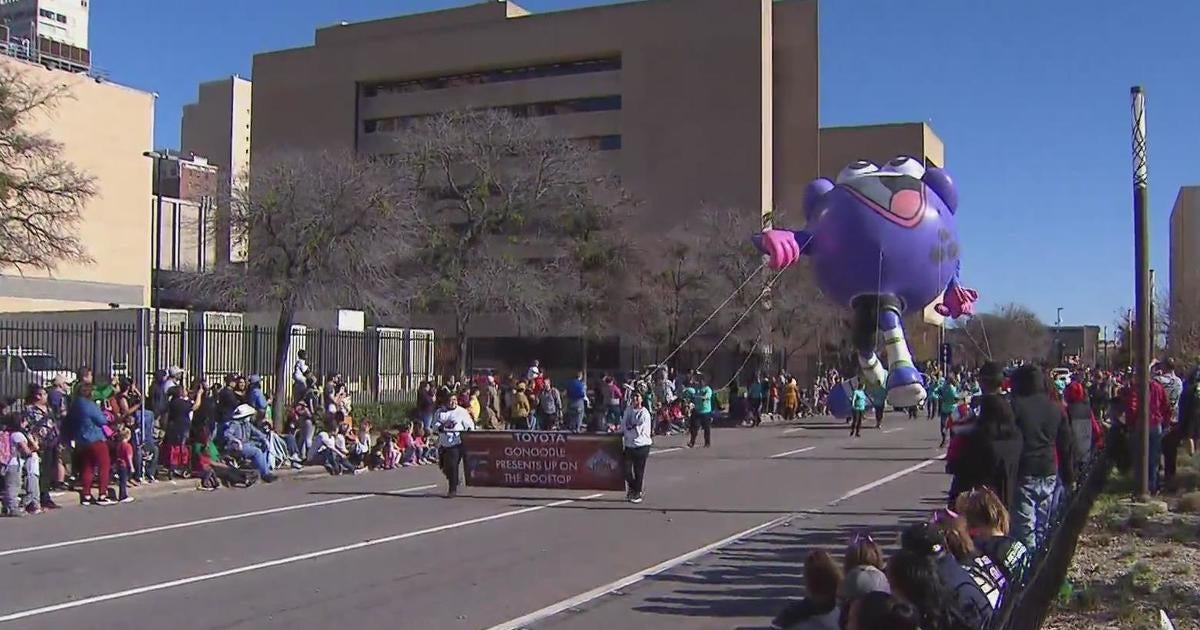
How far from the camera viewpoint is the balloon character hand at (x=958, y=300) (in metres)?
12.9

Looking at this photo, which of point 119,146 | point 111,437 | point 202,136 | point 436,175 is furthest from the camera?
point 202,136

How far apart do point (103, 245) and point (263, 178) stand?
69.3 ft

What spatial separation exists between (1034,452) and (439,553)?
5919 mm

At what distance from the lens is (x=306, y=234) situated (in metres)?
31.2

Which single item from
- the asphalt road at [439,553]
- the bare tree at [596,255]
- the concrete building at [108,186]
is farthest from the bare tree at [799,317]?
the concrete building at [108,186]

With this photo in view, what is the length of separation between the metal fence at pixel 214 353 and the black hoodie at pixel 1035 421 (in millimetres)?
20101

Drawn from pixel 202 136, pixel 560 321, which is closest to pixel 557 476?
pixel 560 321

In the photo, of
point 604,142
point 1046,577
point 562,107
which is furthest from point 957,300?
point 562,107

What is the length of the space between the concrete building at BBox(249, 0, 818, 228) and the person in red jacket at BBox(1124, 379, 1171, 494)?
4501 centimetres

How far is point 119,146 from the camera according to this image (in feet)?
171

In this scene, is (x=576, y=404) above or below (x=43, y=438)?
below

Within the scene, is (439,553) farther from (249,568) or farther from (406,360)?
(406,360)

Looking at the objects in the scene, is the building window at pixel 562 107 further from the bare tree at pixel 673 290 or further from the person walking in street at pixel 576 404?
the person walking in street at pixel 576 404

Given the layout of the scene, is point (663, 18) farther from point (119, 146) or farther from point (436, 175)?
point (119, 146)
